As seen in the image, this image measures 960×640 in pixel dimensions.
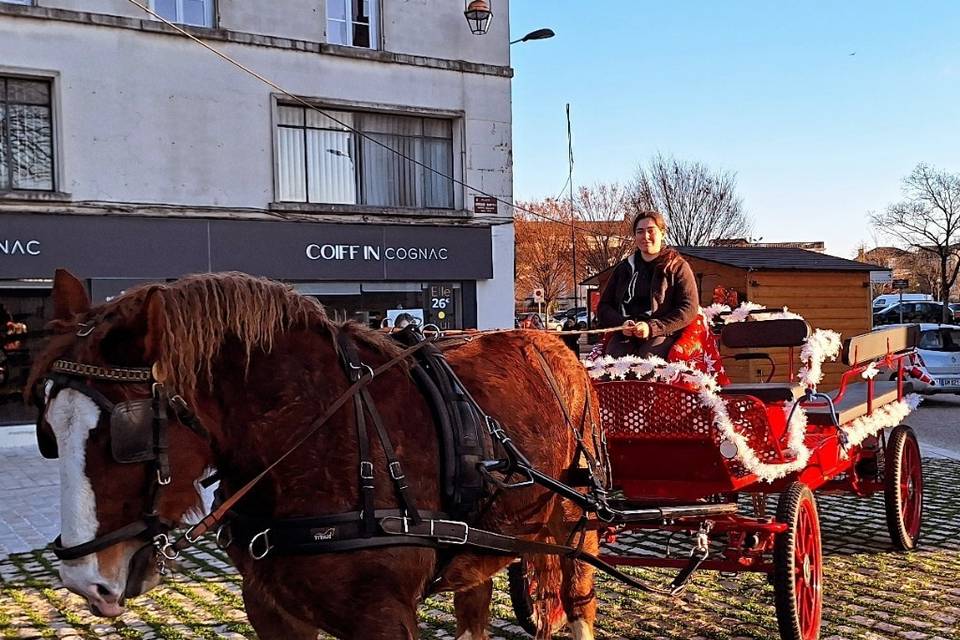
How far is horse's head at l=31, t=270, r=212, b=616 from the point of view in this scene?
8.07 feet

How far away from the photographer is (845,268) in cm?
1727

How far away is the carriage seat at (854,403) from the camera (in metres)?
5.91

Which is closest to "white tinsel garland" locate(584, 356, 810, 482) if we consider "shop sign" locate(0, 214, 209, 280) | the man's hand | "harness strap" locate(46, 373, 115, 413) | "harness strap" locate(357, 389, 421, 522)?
the man's hand

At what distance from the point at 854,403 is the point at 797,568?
6.79 ft

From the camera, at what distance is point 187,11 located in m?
13.7

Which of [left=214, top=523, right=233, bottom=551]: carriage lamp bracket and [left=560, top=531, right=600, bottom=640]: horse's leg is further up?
[left=214, top=523, right=233, bottom=551]: carriage lamp bracket

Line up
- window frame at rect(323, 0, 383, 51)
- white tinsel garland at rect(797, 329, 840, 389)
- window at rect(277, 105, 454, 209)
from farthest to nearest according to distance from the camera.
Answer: window frame at rect(323, 0, 383, 51), window at rect(277, 105, 454, 209), white tinsel garland at rect(797, 329, 840, 389)

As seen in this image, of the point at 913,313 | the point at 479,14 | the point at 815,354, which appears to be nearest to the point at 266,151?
the point at 479,14

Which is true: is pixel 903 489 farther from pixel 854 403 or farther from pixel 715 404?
pixel 715 404

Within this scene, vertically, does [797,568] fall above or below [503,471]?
below

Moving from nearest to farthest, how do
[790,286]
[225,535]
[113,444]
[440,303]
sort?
1. [113,444]
2. [225,535]
3. [440,303]
4. [790,286]

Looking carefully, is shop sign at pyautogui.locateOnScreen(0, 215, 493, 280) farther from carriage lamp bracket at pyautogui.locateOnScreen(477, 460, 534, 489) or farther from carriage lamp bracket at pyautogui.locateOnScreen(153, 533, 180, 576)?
carriage lamp bracket at pyautogui.locateOnScreen(153, 533, 180, 576)

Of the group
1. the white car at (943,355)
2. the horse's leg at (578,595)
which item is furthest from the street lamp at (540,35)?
the horse's leg at (578,595)

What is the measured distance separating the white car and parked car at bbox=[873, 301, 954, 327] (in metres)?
19.6
